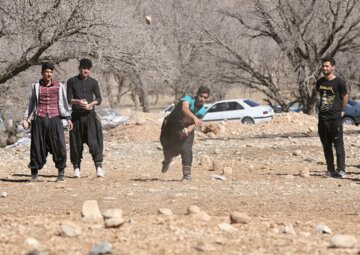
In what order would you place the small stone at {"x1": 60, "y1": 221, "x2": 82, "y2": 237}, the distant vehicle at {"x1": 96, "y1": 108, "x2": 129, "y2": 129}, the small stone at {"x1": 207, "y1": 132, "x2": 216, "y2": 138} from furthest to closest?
the distant vehicle at {"x1": 96, "y1": 108, "x2": 129, "y2": 129}
the small stone at {"x1": 207, "y1": 132, "x2": 216, "y2": 138}
the small stone at {"x1": 60, "y1": 221, "x2": 82, "y2": 237}

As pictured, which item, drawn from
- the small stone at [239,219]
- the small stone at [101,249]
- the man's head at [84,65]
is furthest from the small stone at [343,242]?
the man's head at [84,65]

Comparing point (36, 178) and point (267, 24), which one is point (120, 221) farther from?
point (267, 24)

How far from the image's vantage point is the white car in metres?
33.3

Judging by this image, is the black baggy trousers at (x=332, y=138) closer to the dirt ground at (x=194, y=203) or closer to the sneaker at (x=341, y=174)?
the sneaker at (x=341, y=174)

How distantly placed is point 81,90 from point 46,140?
85 cm

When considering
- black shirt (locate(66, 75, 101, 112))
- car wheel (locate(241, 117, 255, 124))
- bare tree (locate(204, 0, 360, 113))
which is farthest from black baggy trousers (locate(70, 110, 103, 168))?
car wheel (locate(241, 117, 255, 124))

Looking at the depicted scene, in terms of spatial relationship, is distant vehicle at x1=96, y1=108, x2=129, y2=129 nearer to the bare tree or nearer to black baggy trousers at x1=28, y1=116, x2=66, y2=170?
the bare tree

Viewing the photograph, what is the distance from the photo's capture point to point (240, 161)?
13992 mm

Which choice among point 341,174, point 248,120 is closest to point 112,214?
point 341,174

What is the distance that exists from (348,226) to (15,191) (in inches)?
177

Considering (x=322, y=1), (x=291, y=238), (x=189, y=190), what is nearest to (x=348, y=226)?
(x=291, y=238)

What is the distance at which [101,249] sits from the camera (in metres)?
4.61

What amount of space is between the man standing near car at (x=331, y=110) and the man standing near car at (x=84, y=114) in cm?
318

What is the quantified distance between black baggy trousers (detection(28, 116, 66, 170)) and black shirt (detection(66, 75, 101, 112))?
0.47 m
